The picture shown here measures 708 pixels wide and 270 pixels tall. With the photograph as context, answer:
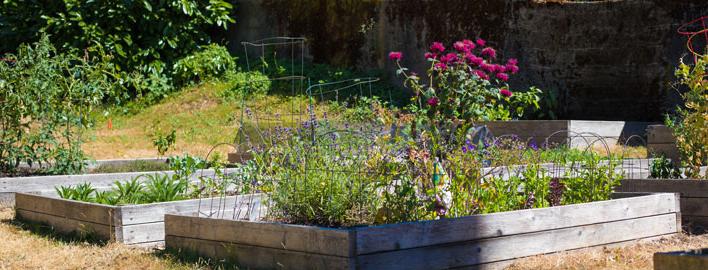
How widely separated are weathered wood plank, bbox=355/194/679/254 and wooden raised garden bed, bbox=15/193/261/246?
1.62m

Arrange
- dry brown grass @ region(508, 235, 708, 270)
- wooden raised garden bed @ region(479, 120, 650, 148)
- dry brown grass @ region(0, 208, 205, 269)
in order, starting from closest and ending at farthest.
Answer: dry brown grass @ region(508, 235, 708, 270), dry brown grass @ region(0, 208, 205, 269), wooden raised garden bed @ region(479, 120, 650, 148)

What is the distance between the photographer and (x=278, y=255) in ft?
15.6

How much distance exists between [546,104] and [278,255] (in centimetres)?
779

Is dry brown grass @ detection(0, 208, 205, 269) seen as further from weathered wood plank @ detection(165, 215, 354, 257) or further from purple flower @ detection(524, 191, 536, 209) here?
purple flower @ detection(524, 191, 536, 209)

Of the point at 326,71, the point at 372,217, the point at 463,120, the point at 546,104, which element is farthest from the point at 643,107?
the point at 372,217

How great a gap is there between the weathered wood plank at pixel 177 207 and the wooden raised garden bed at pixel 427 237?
1.41 feet

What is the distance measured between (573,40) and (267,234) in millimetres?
7937

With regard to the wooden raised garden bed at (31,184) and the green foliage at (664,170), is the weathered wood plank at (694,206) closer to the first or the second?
the green foliage at (664,170)

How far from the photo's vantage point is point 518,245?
4949 millimetres

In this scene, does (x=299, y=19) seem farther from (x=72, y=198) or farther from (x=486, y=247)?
(x=486, y=247)

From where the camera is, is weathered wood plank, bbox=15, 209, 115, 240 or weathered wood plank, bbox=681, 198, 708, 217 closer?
weathered wood plank, bbox=15, 209, 115, 240

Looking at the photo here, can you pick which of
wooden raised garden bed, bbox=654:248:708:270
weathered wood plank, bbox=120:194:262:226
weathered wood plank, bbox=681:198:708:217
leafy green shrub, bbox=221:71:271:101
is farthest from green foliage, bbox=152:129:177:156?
wooden raised garden bed, bbox=654:248:708:270

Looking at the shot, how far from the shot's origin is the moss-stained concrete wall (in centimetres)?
1129

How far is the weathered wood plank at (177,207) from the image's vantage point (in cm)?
586
